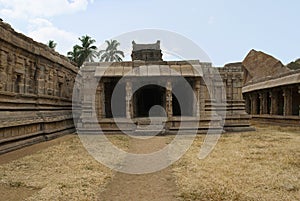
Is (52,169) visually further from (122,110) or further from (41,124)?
(122,110)

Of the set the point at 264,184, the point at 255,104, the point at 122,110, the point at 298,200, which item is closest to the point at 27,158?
the point at 264,184

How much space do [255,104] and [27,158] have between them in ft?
76.8

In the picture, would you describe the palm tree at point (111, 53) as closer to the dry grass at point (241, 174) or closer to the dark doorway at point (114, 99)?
the dark doorway at point (114, 99)

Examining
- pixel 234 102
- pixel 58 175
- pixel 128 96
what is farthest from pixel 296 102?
pixel 58 175

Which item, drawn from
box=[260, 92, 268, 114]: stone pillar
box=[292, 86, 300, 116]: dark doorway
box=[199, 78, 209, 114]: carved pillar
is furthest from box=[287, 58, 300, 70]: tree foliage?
box=[199, 78, 209, 114]: carved pillar

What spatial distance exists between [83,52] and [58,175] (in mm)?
36894

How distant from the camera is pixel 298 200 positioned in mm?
4949

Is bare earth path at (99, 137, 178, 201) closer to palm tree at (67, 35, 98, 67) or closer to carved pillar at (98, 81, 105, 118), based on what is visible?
carved pillar at (98, 81, 105, 118)

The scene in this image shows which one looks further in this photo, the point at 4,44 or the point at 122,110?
the point at 122,110

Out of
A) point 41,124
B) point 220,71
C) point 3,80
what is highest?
point 220,71

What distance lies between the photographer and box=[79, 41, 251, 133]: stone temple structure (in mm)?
15406

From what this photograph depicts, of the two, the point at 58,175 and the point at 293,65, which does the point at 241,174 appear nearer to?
the point at 58,175

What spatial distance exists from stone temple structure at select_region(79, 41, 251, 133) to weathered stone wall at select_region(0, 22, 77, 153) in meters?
1.61

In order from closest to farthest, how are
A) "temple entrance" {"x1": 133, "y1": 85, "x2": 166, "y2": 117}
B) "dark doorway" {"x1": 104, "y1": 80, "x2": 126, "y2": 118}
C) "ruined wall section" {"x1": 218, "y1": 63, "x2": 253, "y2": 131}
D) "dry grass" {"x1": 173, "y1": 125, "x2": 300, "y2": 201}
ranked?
"dry grass" {"x1": 173, "y1": 125, "x2": 300, "y2": 201}
"ruined wall section" {"x1": 218, "y1": 63, "x2": 253, "y2": 131}
"dark doorway" {"x1": 104, "y1": 80, "x2": 126, "y2": 118}
"temple entrance" {"x1": 133, "y1": 85, "x2": 166, "y2": 117}
